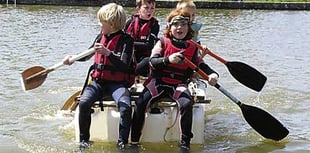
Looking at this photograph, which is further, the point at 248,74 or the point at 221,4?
the point at 221,4

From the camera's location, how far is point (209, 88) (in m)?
8.46

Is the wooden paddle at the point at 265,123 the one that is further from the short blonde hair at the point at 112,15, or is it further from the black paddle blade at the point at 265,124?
the short blonde hair at the point at 112,15

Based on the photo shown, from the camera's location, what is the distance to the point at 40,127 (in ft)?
21.0

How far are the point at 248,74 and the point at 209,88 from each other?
7.71ft

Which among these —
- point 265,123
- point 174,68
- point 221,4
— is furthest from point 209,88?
point 221,4

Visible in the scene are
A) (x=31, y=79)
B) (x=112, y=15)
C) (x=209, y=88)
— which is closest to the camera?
(x=112, y=15)

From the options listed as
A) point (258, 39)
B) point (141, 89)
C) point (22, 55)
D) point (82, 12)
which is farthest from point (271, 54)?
point (82, 12)

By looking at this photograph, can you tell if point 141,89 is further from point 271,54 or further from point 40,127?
point 271,54

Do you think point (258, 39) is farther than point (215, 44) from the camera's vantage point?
Yes

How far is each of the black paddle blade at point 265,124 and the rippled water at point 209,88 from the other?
0.31 ft

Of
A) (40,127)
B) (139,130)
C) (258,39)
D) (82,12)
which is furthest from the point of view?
(82,12)

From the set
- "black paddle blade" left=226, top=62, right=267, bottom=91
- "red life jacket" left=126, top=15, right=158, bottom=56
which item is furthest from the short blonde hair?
"red life jacket" left=126, top=15, right=158, bottom=56

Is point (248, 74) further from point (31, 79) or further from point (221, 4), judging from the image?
point (221, 4)

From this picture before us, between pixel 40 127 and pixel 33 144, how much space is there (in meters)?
0.62
